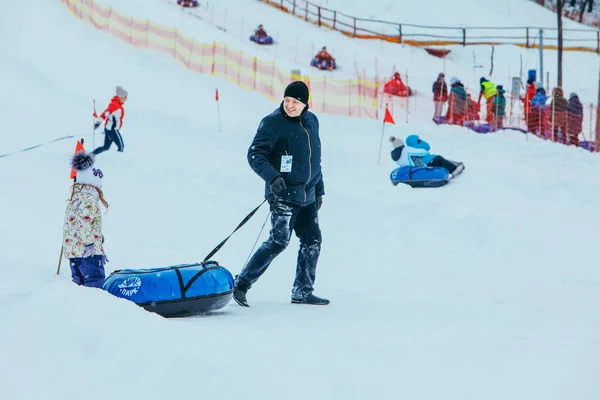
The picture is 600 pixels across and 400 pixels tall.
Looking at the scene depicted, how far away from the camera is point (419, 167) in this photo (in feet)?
47.0

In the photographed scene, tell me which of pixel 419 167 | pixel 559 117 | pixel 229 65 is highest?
pixel 229 65

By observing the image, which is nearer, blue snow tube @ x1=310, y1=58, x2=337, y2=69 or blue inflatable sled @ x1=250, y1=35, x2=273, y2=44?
blue snow tube @ x1=310, y1=58, x2=337, y2=69

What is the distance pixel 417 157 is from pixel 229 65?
1279cm

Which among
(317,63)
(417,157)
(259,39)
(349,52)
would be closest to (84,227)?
(417,157)

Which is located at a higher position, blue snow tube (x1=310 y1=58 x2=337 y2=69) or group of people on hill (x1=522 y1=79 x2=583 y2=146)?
blue snow tube (x1=310 y1=58 x2=337 y2=69)

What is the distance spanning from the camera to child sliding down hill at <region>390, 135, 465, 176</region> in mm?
14992

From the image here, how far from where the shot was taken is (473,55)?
36.4 metres

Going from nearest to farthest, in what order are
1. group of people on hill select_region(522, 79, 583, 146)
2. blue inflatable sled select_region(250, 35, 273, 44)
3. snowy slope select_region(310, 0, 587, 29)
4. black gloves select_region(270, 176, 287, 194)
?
1. black gloves select_region(270, 176, 287, 194)
2. group of people on hill select_region(522, 79, 583, 146)
3. blue inflatable sled select_region(250, 35, 273, 44)
4. snowy slope select_region(310, 0, 587, 29)

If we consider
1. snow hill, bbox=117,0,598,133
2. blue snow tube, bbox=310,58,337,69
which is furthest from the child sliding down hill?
blue snow tube, bbox=310,58,337,69

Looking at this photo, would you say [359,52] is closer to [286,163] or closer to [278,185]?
[286,163]

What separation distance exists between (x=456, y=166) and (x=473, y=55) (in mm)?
22272

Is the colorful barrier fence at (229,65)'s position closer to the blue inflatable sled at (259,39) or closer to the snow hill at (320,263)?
the snow hill at (320,263)

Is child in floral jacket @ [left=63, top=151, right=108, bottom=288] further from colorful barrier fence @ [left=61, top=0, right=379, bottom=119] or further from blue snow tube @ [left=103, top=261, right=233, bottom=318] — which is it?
colorful barrier fence @ [left=61, top=0, right=379, bottom=119]

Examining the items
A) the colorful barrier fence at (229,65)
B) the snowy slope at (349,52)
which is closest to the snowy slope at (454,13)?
the snowy slope at (349,52)
